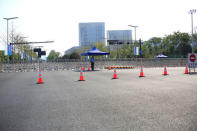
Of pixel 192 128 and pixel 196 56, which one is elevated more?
pixel 196 56

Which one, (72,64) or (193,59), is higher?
(193,59)

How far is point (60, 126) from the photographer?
13.7 ft

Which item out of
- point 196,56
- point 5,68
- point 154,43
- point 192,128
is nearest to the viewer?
point 192,128

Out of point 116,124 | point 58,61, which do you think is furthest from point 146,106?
point 58,61

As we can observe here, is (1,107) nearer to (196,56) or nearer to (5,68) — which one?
(196,56)

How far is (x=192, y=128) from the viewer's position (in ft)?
12.7

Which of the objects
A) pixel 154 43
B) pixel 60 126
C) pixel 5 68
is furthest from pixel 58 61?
pixel 154 43

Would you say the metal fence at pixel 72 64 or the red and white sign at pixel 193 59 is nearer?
the red and white sign at pixel 193 59

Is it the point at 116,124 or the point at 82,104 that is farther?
the point at 82,104

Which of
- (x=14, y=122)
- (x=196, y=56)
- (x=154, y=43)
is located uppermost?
(x=154, y=43)

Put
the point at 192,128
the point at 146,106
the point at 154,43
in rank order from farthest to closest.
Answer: the point at 154,43, the point at 146,106, the point at 192,128

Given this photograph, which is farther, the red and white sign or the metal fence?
the metal fence

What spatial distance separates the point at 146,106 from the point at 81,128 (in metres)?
2.40

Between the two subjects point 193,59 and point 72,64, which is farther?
point 72,64
